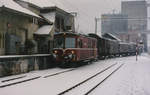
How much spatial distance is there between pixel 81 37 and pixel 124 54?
103 ft

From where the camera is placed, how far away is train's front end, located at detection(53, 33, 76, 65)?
713 inches

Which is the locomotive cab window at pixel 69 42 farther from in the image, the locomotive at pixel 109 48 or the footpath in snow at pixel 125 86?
the locomotive at pixel 109 48

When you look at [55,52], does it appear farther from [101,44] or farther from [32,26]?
[101,44]

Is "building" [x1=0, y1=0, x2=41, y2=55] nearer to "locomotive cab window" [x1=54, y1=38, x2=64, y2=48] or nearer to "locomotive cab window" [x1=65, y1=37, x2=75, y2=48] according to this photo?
"locomotive cab window" [x1=54, y1=38, x2=64, y2=48]

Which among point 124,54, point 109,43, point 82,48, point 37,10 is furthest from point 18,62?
point 124,54

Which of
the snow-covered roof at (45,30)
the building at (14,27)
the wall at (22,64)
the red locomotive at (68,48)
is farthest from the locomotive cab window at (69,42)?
the snow-covered roof at (45,30)

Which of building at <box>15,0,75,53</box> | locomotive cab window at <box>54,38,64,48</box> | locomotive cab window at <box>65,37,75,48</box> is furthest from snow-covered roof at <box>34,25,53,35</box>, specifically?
locomotive cab window at <box>65,37,75,48</box>

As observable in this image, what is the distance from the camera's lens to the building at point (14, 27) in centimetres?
1830

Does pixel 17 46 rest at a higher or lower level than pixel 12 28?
lower

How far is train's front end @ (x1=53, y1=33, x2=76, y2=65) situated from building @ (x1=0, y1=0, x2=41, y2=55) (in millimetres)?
3525

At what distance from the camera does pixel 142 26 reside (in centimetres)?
11569

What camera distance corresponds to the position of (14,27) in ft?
67.3

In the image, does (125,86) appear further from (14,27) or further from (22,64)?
(14,27)

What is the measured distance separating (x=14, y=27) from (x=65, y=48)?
548cm
